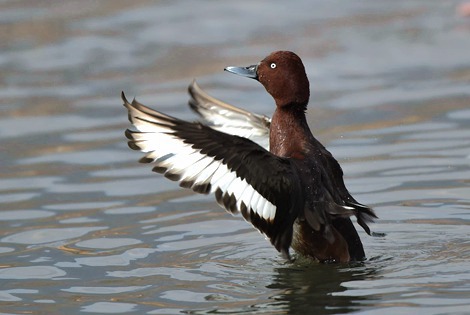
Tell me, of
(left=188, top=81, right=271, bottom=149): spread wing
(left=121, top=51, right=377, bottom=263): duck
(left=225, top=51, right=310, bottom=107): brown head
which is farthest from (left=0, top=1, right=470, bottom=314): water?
(left=225, top=51, right=310, bottom=107): brown head

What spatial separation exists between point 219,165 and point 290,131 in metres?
→ 0.79

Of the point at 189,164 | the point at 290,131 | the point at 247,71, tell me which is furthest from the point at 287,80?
the point at 189,164

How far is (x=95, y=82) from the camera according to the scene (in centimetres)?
1338

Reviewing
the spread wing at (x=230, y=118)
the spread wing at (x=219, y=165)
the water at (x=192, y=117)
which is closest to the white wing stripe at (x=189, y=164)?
the spread wing at (x=219, y=165)

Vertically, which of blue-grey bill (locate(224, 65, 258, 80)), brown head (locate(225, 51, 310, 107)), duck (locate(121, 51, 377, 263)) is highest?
blue-grey bill (locate(224, 65, 258, 80))

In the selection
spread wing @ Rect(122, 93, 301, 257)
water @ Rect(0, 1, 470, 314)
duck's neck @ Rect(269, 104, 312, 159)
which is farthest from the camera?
duck's neck @ Rect(269, 104, 312, 159)

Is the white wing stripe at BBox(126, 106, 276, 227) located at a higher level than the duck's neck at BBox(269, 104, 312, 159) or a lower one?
lower

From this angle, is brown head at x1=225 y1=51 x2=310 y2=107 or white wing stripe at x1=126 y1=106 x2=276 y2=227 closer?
white wing stripe at x1=126 y1=106 x2=276 y2=227

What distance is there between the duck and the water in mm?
269

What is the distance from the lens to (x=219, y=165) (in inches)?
274

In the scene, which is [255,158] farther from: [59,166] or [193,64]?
[193,64]

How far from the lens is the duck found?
691cm

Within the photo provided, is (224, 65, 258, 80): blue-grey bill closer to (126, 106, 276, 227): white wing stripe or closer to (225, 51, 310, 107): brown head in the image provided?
(225, 51, 310, 107): brown head

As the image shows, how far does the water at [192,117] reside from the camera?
280 inches
